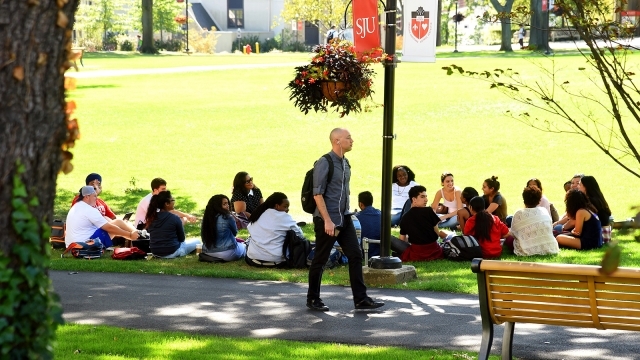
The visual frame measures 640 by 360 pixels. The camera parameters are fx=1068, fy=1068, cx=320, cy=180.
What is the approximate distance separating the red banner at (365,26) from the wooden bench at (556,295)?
4.50 metres

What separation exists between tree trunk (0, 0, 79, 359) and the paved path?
4445 mm

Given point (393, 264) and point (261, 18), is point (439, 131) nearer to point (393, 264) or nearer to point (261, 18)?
point (393, 264)

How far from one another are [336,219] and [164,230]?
4.25m

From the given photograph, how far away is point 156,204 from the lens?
1384cm

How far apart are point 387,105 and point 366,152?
1688cm

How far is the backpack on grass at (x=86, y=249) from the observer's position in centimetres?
1356

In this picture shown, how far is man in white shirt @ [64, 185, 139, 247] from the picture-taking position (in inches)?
547

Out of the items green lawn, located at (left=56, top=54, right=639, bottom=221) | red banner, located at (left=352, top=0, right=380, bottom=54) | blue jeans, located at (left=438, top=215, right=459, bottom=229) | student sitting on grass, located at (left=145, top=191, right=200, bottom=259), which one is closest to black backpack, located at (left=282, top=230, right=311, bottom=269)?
student sitting on grass, located at (left=145, top=191, right=200, bottom=259)

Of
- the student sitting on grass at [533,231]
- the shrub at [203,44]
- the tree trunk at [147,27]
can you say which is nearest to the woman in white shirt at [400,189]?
the student sitting on grass at [533,231]

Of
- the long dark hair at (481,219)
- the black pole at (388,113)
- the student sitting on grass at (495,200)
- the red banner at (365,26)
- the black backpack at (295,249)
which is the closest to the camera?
the black pole at (388,113)

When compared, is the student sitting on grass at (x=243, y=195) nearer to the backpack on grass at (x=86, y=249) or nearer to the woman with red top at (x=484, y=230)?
the backpack on grass at (x=86, y=249)

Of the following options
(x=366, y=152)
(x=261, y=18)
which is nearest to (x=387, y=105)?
(x=366, y=152)

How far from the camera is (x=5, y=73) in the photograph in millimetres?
4457

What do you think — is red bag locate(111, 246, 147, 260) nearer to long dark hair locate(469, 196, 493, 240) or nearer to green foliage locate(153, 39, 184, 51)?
long dark hair locate(469, 196, 493, 240)
